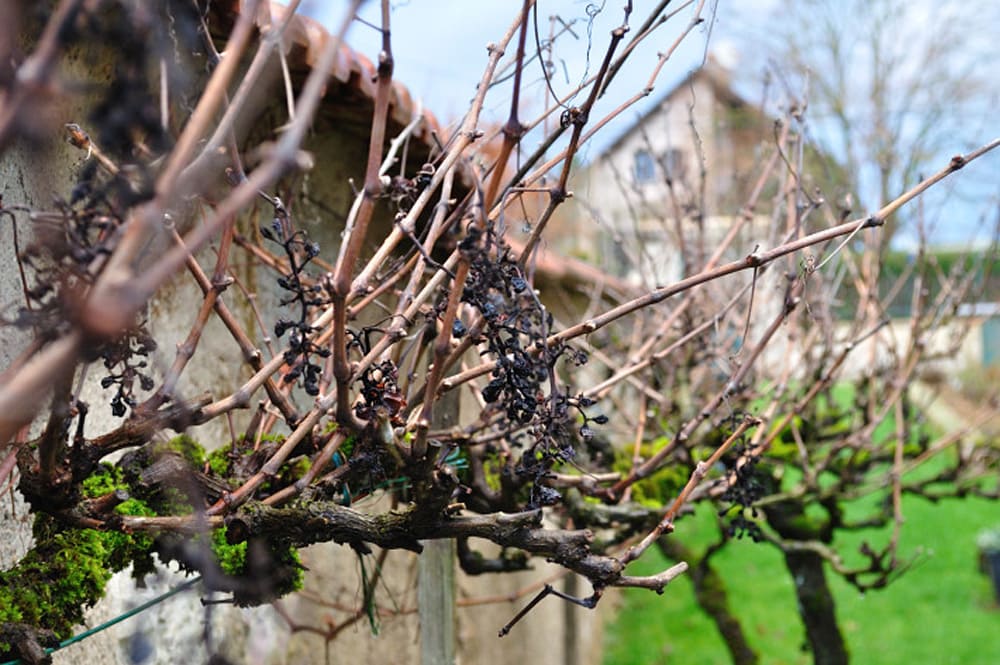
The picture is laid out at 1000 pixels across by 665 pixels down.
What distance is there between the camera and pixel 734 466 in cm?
250

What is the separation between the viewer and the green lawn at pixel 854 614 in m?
8.30

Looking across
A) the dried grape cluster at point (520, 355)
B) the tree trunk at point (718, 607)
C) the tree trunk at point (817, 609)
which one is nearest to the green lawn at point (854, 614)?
the tree trunk at point (718, 607)

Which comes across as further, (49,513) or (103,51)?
(103,51)

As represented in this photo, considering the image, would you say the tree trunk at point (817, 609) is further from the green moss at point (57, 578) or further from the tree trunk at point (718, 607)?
the green moss at point (57, 578)

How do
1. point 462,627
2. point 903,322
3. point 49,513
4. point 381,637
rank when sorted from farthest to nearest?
point 903,322 < point 462,627 < point 381,637 < point 49,513

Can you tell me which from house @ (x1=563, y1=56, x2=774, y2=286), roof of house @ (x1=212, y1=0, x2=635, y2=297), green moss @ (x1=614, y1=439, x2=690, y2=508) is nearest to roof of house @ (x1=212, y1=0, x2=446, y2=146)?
roof of house @ (x1=212, y1=0, x2=635, y2=297)

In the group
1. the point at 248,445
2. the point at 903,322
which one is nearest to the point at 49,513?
the point at 248,445

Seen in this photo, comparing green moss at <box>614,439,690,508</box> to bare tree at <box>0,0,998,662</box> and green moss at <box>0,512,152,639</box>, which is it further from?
green moss at <box>0,512,152,639</box>

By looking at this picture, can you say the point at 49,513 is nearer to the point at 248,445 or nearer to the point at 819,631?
the point at 248,445

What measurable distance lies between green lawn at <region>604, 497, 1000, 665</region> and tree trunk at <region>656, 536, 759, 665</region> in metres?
2.49

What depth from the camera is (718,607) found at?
520cm

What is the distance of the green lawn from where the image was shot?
8305mm

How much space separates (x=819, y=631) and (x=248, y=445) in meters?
3.46

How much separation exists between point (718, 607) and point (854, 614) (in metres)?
4.82
